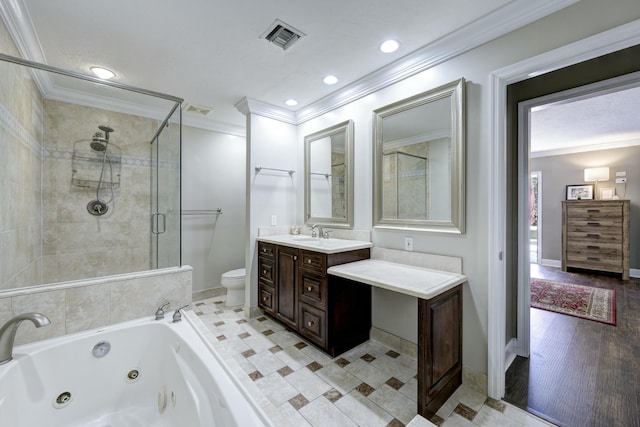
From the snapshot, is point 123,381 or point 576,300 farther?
point 576,300

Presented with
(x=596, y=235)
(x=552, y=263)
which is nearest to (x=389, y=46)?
(x=596, y=235)

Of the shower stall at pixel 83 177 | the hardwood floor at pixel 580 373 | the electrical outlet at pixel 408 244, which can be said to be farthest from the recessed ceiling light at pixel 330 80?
the hardwood floor at pixel 580 373

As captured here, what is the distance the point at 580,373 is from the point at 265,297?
8.74 ft

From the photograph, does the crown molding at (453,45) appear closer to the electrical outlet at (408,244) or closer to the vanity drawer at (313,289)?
the electrical outlet at (408,244)

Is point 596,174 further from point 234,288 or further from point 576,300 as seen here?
point 234,288

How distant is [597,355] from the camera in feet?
6.92

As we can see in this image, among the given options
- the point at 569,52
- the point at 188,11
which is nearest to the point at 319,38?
the point at 188,11

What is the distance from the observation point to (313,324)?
7.29 feet

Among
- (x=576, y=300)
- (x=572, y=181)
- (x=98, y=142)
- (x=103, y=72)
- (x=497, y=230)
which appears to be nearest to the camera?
(x=497, y=230)

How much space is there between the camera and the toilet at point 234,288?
3.16 meters

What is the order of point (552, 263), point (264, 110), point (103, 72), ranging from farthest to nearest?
point (552, 263)
point (264, 110)
point (103, 72)

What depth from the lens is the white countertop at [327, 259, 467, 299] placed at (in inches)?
60.4

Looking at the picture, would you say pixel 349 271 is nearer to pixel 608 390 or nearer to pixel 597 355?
pixel 608 390

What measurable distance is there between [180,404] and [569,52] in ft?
8.80
